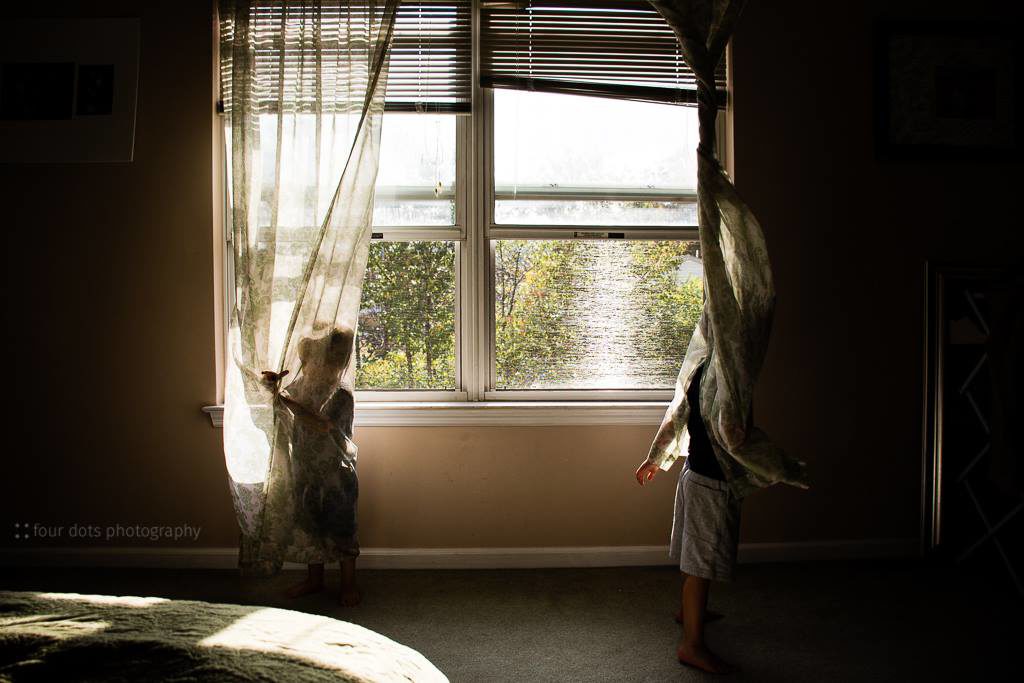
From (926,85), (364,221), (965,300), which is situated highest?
(926,85)

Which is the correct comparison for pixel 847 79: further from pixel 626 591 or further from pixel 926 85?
pixel 626 591

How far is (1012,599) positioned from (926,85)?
6.68 feet

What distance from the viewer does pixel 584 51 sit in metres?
2.88

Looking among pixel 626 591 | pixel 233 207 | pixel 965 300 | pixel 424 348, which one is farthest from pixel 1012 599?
pixel 233 207

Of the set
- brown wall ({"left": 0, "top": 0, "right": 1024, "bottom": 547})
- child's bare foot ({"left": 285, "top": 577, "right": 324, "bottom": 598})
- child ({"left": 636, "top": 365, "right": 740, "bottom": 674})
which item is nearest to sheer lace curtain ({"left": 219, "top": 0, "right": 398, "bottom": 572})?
child's bare foot ({"left": 285, "top": 577, "right": 324, "bottom": 598})

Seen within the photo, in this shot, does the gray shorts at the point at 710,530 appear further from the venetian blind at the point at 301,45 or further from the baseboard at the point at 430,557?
the venetian blind at the point at 301,45

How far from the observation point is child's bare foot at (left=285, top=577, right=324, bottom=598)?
102 inches

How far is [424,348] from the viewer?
2953mm

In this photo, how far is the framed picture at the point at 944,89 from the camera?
286 centimetres

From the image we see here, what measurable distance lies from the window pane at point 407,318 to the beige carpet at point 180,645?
1774mm

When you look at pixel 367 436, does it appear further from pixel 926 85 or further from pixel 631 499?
pixel 926 85

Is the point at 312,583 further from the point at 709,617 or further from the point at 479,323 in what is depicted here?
the point at 709,617

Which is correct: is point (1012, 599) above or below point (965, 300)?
below

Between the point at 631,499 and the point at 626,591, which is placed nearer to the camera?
the point at 626,591
